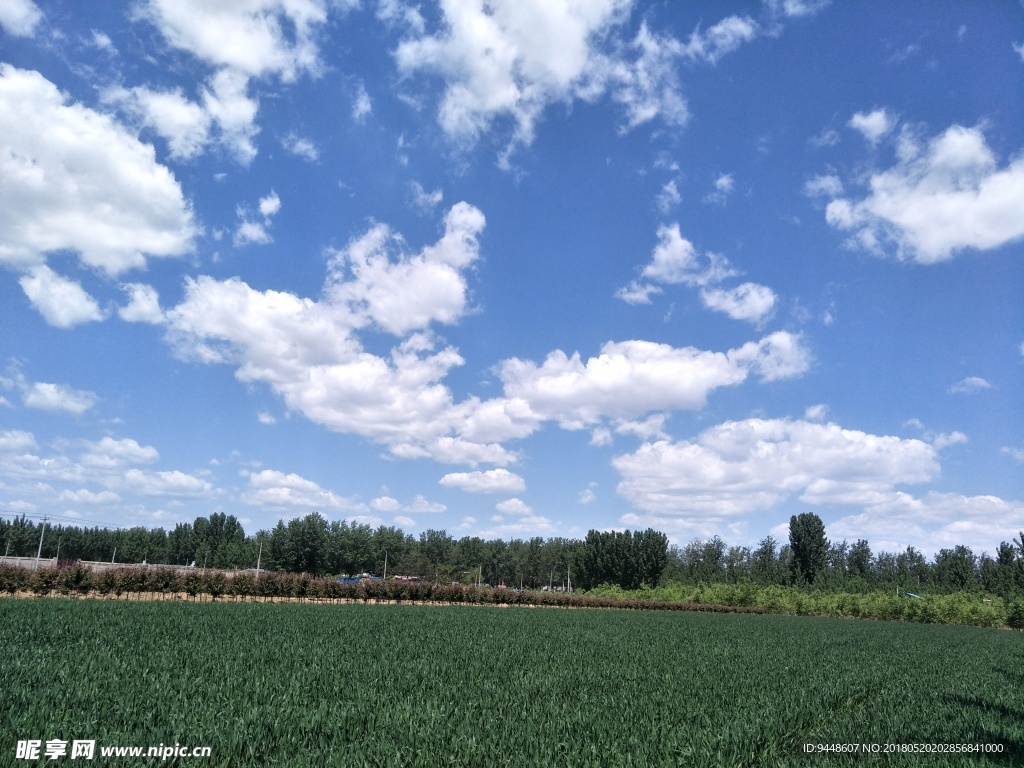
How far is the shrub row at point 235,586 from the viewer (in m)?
37.8

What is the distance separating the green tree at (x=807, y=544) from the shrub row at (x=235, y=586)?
84.9 m

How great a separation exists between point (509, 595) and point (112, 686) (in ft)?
211

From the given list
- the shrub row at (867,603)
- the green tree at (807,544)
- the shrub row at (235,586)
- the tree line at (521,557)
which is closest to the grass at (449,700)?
the shrub row at (235,586)

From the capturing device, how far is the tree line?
133 meters

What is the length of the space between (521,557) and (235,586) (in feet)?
448

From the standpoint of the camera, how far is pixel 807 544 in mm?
141125

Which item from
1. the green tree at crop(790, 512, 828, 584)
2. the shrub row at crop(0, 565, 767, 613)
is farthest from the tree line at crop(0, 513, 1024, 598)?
the shrub row at crop(0, 565, 767, 613)

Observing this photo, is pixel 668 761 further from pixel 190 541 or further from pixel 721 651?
pixel 190 541

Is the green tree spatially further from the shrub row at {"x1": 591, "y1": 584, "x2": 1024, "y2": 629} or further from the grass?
the grass

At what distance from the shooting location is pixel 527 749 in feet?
26.8

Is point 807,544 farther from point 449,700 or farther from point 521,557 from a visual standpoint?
point 449,700

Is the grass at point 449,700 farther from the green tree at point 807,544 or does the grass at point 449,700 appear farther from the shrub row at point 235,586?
the green tree at point 807,544

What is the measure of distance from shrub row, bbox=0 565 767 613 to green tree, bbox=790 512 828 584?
8490 centimetres

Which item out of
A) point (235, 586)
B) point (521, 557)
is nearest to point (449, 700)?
point (235, 586)
